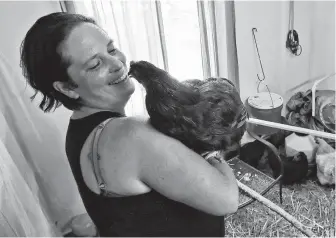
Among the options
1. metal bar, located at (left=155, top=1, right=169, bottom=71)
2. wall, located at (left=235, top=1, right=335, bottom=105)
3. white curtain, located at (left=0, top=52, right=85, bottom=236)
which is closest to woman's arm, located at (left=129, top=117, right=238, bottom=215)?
white curtain, located at (left=0, top=52, right=85, bottom=236)

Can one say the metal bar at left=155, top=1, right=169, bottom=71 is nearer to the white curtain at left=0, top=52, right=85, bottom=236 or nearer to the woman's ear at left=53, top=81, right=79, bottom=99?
the white curtain at left=0, top=52, right=85, bottom=236

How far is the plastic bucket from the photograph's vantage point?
7.97ft

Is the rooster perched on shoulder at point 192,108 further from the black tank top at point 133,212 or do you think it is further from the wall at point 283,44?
the wall at point 283,44

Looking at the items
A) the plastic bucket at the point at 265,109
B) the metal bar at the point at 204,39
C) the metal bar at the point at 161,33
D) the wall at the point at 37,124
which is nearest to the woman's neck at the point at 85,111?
the wall at the point at 37,124

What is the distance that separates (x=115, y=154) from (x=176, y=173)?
139 millimetres

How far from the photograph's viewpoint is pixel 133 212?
0.75 metres

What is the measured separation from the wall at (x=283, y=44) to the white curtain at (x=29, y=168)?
153 cm

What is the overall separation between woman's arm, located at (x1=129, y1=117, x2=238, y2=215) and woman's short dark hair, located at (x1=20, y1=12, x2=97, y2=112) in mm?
287

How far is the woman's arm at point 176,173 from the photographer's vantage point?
2.19 ft

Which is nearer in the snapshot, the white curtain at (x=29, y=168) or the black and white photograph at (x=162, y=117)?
the black and white photograph at (x=162, y=117)

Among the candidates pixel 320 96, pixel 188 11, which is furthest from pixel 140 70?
pixel 320 96

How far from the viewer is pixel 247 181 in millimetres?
2113

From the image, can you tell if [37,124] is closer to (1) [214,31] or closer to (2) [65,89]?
(2) [65,89]

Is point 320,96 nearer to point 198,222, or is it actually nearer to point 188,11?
point 188,11
